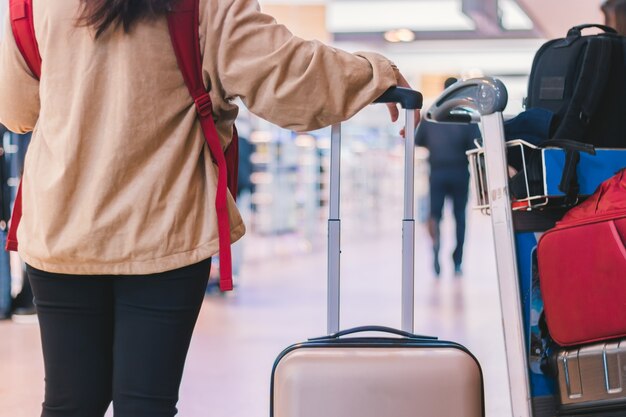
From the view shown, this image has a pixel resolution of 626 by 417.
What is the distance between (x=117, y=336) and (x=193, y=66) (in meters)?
0.47

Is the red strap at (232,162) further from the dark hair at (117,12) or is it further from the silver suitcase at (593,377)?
the silver suitcase at (593,377)

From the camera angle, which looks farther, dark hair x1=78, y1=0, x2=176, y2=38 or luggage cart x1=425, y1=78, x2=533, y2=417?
luggage cart x1=425, y1=78, x2=533, y2=417

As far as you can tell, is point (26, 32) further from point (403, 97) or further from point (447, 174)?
point (447, 174)

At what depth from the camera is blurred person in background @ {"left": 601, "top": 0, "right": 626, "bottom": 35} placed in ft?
9.80

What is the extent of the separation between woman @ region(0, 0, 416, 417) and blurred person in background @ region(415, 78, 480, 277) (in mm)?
6672

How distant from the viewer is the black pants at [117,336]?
4.76 feet

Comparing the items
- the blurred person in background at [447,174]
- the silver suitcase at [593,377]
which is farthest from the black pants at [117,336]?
the blurred person in background at [447,174]

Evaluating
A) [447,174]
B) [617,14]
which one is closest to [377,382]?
[617,14]

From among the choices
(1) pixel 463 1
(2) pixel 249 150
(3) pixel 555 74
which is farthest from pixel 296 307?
(1) pixel 463 1

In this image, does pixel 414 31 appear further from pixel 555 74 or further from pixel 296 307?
pixel 555 74

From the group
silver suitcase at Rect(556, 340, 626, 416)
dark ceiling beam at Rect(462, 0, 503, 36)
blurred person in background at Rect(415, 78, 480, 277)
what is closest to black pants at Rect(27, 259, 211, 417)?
silver suitcase at Rect(556, 340, 626, 416)

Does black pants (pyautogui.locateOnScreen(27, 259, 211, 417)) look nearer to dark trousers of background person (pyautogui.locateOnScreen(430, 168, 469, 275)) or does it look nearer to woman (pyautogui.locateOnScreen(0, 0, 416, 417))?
woman (pyautogui.locateOnScreen(0, 0, 416, 417))

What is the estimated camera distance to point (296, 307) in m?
5.98

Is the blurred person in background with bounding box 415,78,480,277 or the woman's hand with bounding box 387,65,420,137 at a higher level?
the blurred person in background with bounding box 415,78,480,277
